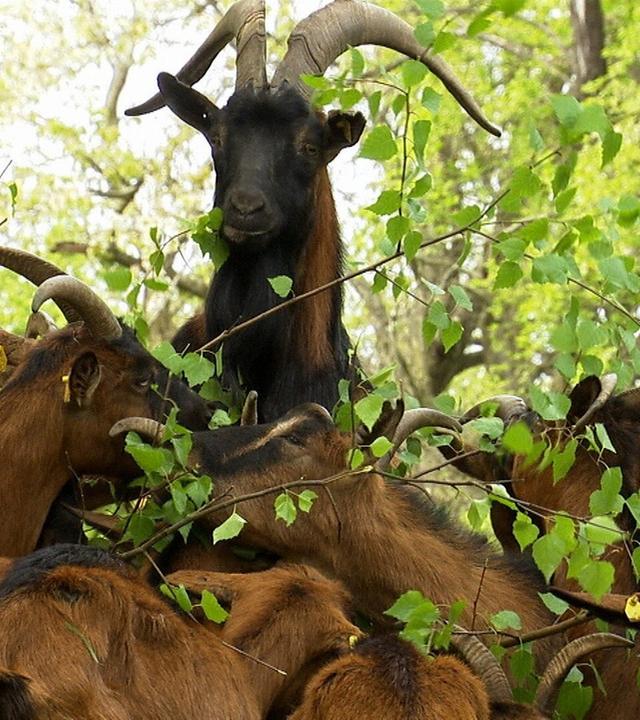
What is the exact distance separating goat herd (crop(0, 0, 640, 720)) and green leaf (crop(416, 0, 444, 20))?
35cm

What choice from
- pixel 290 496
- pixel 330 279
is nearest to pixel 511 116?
pixel 330 279

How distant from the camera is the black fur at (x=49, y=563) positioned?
206 inches

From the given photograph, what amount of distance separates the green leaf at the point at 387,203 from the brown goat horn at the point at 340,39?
84.9 inches

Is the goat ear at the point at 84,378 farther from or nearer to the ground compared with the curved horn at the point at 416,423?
farther from the ground

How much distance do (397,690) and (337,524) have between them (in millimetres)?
1817

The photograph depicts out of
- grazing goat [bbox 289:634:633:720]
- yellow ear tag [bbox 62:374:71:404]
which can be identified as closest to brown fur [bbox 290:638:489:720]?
grazing goat [bbox 289:634:633:720]

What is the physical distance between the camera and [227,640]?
5.87 meters

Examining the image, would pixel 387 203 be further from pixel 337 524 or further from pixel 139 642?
pixel 139 642

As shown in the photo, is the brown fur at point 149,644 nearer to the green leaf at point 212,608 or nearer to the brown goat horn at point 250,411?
the green leaf at point 212,608

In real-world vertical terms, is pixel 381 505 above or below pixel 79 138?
below

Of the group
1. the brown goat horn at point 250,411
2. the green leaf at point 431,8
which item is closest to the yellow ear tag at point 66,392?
the brown goat horn at point 250,411

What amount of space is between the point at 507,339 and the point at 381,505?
19.2m

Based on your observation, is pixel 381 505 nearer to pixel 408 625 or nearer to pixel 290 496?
pixel 290 496

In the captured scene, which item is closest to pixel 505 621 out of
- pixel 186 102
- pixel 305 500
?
pixel 305 500
